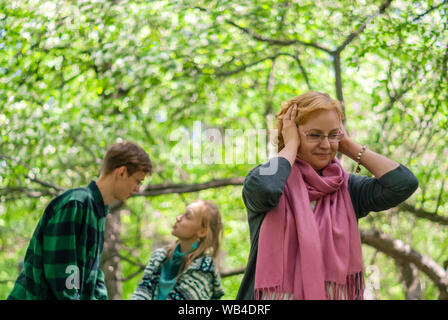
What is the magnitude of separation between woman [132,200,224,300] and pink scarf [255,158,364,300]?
1.68 meters

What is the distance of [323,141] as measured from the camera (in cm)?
224

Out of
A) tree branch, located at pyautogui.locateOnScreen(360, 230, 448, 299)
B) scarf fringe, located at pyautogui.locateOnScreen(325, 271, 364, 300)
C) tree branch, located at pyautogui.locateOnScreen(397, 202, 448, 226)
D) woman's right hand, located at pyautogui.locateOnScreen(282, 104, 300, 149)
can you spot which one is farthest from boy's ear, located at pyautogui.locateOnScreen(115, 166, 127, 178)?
tree branch, located at pyautogui.locateOnScreen(397, 202, 448, 226)

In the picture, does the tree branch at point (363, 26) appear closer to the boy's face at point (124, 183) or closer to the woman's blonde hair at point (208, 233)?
the woman's blonde hair at point (208, 233)

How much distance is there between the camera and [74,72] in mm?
6301

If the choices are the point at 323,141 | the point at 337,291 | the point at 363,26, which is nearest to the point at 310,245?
the point at 337,291

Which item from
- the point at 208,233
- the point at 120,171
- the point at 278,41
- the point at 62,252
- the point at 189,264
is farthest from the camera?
the point at 278,41

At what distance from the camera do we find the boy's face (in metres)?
Result: 3.09

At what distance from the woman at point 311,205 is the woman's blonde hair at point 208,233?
1686 mm

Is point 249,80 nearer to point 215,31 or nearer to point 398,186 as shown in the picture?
point 215,31

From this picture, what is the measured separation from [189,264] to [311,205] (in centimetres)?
175

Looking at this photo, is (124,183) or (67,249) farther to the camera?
(124,183)

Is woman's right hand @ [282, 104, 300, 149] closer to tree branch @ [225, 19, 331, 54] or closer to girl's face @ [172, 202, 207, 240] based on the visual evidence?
girl's face @ [172, 202, 207, 240]

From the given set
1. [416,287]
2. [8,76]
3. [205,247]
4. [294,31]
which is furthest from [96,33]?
[416,287]

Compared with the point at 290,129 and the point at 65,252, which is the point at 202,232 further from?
the point at 290,129
